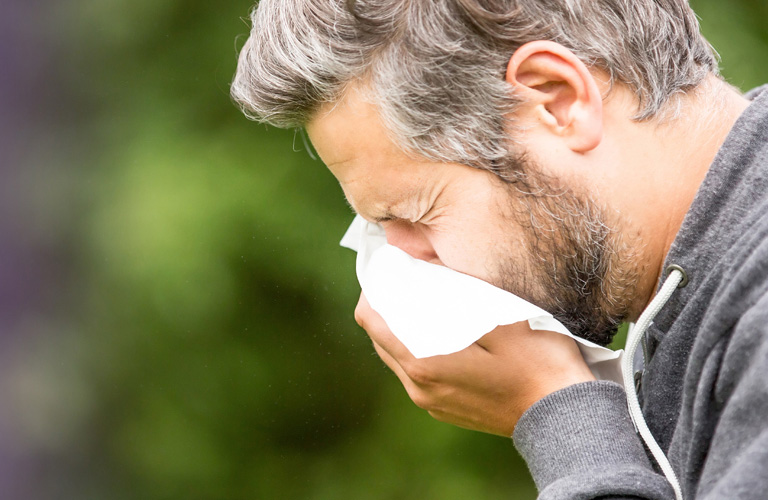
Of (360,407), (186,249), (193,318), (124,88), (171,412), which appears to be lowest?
(171,412)

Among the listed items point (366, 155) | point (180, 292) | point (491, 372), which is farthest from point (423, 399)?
point (180, 292)

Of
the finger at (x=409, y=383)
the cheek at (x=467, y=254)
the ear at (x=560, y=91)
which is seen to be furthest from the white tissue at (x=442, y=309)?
the ear at (x=560, y=91)

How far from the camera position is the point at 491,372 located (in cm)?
110

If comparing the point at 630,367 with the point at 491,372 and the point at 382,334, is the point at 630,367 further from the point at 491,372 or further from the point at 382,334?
the point at 382,334

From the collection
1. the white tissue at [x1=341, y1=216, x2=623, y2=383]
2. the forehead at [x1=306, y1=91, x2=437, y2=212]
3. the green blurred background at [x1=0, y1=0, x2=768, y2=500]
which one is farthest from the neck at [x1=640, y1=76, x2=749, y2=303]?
the green blurred background at [x1=0, y1=0, x2=768, y2=500]

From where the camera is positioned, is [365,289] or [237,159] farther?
[237,159]

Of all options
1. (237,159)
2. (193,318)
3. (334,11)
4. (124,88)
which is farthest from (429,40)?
(124,88)

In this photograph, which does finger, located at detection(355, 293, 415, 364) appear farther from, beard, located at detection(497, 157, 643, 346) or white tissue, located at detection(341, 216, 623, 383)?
beard, located at detection(497, 157, 643, 346)

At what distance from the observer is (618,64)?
1.07 m

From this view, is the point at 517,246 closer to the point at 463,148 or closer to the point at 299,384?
the point at 463,148

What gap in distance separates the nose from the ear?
264 millimetres

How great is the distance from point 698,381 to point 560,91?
422 mm

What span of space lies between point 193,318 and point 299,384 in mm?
341

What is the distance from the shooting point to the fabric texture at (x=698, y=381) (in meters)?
0.78
